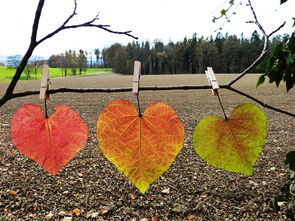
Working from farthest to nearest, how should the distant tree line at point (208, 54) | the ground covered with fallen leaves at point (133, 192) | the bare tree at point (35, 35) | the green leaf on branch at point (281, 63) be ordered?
the distant tree line at point (208, 54) → the ground covered with fallen leaves at point (133, 192) → the green leaf on branch at point (281, 63) → the bare tree at point (35, 35)

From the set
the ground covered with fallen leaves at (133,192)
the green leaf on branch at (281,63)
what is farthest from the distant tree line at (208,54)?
the green leaf on branch at (281,63)

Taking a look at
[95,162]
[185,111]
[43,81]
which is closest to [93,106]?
[185,111]

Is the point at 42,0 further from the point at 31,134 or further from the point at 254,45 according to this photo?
the point at 254,45

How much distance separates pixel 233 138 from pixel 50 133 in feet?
0.78

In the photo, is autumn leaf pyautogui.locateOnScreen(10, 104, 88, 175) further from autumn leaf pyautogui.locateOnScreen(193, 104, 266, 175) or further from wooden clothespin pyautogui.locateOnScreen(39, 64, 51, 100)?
autumn leaf pyautogui.locateOnScreen(193, 104, 266, 175)

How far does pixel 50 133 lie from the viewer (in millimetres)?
329

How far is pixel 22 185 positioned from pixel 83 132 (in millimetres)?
3482

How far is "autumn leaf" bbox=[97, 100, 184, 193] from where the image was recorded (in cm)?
32

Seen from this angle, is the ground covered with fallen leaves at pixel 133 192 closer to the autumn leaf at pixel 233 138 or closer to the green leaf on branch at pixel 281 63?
the green leaf on branch at pixel 281 63

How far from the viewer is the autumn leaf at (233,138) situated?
0.33 meters

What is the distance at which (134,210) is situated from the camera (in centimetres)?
275

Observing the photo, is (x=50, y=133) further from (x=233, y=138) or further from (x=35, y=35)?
(x=233, y=138)

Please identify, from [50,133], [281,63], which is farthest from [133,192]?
[50,133]

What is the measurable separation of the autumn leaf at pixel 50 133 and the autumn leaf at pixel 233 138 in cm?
16
